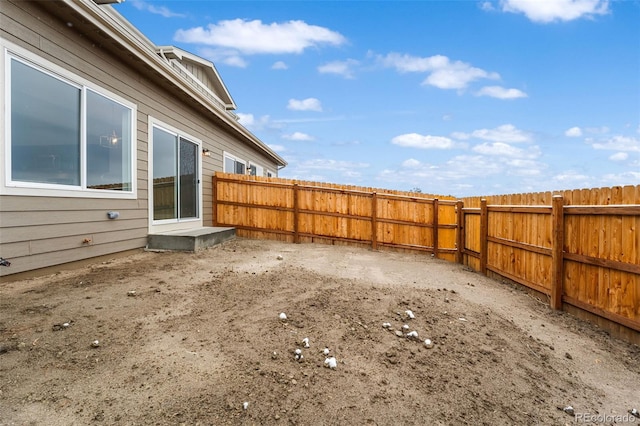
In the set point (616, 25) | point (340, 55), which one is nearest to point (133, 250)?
point (340, 55)

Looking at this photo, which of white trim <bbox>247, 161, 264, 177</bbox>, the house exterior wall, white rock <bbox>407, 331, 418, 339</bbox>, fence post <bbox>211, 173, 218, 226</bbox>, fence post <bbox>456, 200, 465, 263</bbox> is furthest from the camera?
white trim <bbox>247, 161, 264, 177</bbox>

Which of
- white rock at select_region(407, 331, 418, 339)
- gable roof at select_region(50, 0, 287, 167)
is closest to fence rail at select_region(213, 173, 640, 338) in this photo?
gable roof at select_region(50, 0, 287, 167)

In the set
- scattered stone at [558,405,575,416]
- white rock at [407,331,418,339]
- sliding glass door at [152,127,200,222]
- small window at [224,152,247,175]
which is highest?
small window at [224,152,247,175]

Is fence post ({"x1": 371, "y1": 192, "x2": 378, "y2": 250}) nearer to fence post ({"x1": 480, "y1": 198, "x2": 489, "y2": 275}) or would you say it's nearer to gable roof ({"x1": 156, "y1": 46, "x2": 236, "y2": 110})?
fence post ({"x1": 480, "y1": 198, "x2": 489, "y2": 275})

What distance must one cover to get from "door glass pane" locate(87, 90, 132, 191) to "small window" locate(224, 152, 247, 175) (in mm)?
4794

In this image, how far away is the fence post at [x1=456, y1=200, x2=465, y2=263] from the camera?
25.9 ft

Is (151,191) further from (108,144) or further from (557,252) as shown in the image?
(557,252)

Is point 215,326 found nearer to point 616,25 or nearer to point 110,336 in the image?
point 110,336

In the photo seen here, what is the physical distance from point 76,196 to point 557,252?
6.75 metres

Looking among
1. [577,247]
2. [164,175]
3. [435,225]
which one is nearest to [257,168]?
[164,175]

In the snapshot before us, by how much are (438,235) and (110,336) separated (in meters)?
7.97

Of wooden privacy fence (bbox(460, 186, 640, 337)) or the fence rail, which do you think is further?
the fence rail

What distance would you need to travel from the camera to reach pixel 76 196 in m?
4.48

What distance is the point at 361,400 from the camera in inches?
78.4
